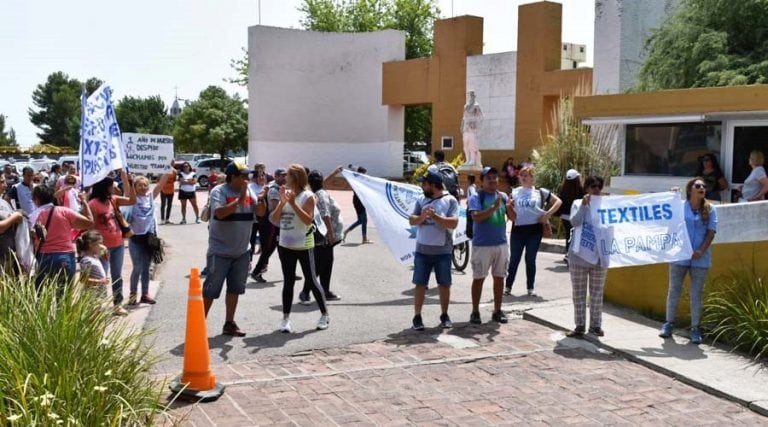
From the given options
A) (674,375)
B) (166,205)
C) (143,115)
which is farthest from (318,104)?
(143,115)

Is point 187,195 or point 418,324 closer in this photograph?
point 418,324

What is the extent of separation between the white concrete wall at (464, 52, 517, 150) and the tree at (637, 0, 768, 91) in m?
12.5

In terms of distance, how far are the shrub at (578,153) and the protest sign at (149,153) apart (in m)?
10.7

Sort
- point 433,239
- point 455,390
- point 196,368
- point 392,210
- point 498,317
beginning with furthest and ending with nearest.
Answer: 1. point 392,210
2. point 498,317
3. point 433,239
4. point 455,390
5. point 196,368

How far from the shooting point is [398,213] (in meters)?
11.5

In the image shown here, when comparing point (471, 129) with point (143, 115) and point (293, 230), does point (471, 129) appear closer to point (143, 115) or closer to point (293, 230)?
point (293, 230)

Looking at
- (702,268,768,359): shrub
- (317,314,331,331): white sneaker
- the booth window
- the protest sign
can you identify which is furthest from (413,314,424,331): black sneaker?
the booth window

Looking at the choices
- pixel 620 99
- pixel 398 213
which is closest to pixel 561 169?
pixel 620 99

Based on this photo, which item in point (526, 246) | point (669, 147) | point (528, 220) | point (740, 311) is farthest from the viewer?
point (669, 147)

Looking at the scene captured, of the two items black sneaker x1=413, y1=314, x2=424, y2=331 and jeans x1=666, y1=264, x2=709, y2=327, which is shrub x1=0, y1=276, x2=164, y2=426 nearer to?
black sneaker x1=413, y1=314, x2=424, y2=331

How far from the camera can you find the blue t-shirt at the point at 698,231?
8.38 metres

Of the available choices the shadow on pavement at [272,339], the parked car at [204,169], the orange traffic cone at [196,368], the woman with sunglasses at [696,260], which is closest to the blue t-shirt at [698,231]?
the woman with sunglasses at [696,260]

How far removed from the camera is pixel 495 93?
1421 inches

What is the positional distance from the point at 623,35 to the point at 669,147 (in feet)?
49.7
